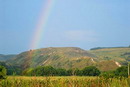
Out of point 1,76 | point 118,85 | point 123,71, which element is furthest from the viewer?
point 123,71

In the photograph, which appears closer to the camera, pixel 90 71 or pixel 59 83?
pixel 59 83

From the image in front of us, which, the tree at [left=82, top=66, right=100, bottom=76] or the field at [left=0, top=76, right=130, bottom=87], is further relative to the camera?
the tree at [left=82, top=66, right=100, bottom=76]

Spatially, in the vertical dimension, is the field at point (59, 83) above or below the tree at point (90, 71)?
above

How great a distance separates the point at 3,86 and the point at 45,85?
366 centimetres

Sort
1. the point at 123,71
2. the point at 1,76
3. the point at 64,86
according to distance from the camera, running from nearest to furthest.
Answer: the point at 64,86 < the point at 1,76 < the point at 123,71

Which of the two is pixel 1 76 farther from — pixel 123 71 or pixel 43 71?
pixel 43 71

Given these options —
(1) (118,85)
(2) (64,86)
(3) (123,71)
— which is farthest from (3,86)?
(3) (123,71)

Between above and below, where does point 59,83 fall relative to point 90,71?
above

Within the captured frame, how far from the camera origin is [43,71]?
152m

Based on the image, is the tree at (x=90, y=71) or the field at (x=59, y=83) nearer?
the field at (x=59, y=83)

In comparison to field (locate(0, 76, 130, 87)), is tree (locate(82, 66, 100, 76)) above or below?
below

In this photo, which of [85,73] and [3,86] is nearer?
[3,86]

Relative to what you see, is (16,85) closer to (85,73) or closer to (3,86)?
(3,86)

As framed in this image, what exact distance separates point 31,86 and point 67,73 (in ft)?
428
